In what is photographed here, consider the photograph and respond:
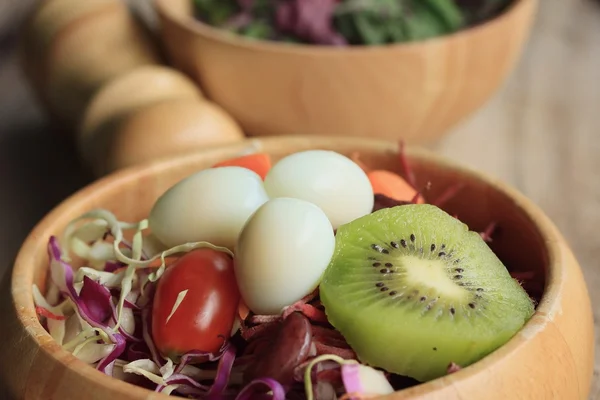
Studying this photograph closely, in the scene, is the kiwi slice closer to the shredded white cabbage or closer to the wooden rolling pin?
the shredded white cabbage

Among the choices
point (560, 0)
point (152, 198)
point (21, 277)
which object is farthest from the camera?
point (560, 0)

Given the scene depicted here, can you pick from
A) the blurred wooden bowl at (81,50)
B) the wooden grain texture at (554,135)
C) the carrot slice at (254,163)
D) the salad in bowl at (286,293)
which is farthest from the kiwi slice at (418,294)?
the blurred wooden bowl at (81,50)

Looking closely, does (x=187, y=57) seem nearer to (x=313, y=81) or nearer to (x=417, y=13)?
(x=313, y=81)

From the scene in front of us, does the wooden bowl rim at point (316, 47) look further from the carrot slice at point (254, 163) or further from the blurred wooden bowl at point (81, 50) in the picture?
the carrot slice at point (254, 163)

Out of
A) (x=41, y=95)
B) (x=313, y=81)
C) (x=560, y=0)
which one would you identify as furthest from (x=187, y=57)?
(x=560, y=0)

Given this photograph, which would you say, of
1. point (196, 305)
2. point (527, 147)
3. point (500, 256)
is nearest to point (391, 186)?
point (500, 256)

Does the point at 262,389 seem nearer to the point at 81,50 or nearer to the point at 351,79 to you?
the point at 351,79

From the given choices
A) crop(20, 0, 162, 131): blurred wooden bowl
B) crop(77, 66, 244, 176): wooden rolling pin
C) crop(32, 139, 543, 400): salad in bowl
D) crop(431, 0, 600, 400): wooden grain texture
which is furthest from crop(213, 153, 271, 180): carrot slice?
crop(20, 0, 162, 131): blurred wooden bowl
